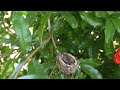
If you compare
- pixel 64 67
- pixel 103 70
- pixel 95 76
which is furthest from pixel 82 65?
pixel 103 70

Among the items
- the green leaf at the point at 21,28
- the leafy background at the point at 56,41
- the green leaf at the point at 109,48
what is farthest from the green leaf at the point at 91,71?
the green leaf at the point at 21,28

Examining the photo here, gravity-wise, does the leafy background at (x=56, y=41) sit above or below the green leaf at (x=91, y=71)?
above

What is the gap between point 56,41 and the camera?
1.33 meters

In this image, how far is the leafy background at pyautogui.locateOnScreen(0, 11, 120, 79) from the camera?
88cm

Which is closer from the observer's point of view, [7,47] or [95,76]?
[95,76]

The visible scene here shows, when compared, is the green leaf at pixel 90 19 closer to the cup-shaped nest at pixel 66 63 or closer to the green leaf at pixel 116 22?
the green leaf at pixel 116 22

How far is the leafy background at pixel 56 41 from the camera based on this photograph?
88 cm

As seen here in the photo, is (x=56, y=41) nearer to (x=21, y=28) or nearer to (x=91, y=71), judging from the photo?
(x=91, y=71)
